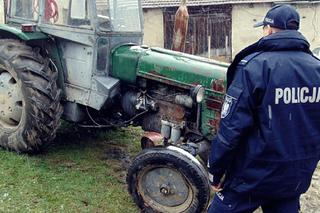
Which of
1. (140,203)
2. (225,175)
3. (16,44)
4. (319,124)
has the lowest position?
(140,203)

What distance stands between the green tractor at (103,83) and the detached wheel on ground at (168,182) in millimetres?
13

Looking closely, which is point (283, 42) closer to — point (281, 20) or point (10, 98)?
point (281, 20)

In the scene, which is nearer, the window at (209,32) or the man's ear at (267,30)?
the man's ear at (267,30)

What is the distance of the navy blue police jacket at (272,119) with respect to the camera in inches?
108

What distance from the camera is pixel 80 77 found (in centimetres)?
530

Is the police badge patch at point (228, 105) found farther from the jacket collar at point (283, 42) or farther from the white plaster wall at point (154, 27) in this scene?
the white plaster wall at point (154, 27)

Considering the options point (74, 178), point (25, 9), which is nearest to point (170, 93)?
point (74, 178)

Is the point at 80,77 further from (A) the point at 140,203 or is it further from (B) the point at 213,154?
(B) the point at 213,154

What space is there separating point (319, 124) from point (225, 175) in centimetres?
66

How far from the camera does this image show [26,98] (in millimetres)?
5094

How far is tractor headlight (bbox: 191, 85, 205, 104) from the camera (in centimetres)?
457

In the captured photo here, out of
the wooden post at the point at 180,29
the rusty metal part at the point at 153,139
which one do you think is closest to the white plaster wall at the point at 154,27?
the wooden post at the point at 180,29

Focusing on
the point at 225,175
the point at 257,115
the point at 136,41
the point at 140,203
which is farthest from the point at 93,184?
the point at 257,115

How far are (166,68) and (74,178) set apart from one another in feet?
4.95
